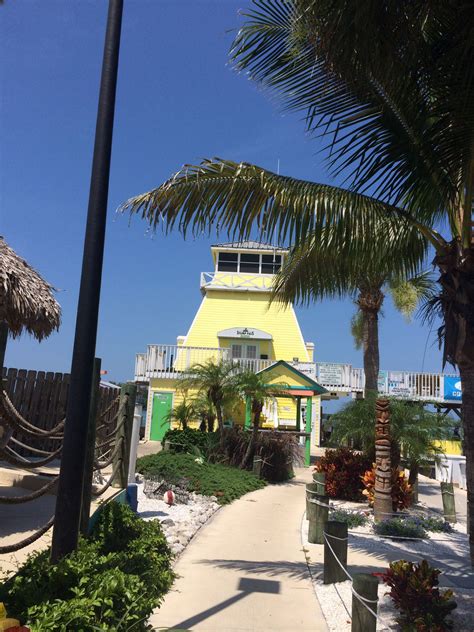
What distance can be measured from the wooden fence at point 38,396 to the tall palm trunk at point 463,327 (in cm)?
676

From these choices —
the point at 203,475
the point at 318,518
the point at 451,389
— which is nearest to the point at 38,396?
the point at 203,475

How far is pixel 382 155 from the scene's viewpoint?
5832 mm

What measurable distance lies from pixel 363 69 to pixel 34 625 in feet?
16.3

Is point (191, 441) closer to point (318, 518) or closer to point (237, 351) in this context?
point (318, 518)

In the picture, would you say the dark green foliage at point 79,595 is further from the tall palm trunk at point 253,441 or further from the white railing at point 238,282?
the white railing at point 238,282

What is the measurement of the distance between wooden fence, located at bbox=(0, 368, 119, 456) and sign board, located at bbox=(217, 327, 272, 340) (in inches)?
746

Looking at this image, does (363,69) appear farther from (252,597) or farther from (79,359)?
(252,597)

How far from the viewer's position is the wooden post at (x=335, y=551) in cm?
603

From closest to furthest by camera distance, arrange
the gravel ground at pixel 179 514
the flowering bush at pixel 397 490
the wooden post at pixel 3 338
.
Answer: the wooden post at pixel 3 338
the gravel ground at pixel 179 514
the flowering bush at pixel 397 490

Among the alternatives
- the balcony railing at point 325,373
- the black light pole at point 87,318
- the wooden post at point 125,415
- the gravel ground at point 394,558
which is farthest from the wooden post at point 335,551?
the balcony railing at point 325,373

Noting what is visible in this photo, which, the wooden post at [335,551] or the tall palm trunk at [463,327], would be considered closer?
the tall palm trunk at [463,327]

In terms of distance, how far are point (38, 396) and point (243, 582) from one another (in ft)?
20.2

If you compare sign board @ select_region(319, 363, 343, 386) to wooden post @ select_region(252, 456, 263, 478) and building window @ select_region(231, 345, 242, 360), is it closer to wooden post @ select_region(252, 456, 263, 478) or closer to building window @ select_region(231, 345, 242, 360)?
building window @ select_region(231, 345, 242, 360)

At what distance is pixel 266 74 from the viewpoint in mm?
5914
